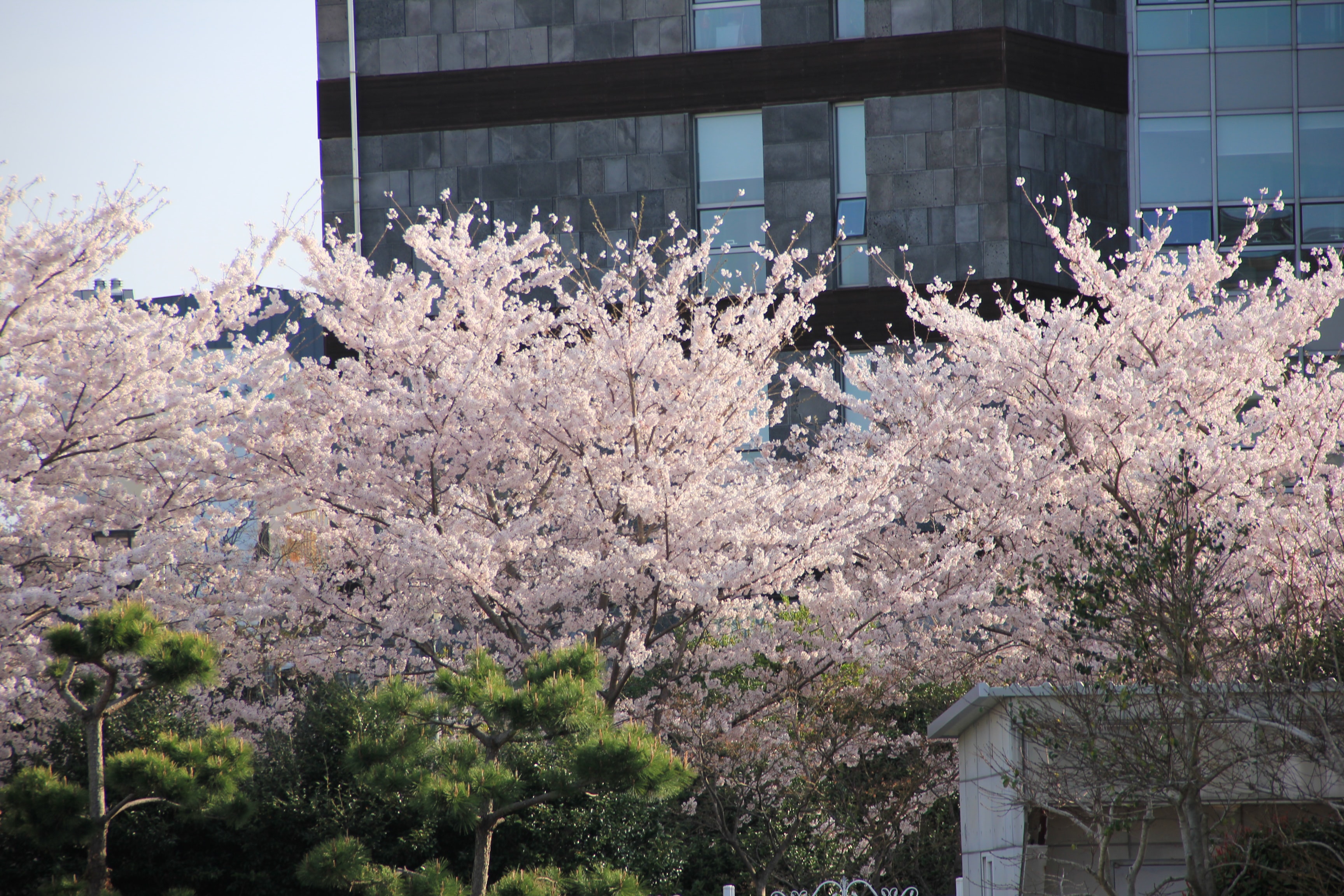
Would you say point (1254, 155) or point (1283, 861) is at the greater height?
point (1254, 155)

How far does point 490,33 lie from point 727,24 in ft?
13.0

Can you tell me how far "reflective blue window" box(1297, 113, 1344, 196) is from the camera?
73.1 ft

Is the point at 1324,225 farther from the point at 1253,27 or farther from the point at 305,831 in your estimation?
the point at 305,831

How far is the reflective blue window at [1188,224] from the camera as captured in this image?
22234mm

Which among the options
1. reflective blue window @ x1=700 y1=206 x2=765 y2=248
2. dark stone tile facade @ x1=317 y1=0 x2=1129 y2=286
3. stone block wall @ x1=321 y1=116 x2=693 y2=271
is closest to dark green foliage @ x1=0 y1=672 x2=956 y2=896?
dark stone tile facade @ x1=317 y1=0 x2=1129 y2=286

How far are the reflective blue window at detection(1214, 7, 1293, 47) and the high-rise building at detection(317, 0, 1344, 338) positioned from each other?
4 centimetres

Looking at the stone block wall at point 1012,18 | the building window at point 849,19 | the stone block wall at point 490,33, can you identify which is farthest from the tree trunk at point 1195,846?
the stone block wall at point 490,33

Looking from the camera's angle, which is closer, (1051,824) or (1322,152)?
(1051,824)

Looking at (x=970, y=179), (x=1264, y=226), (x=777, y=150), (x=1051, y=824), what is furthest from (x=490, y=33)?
(x=1051, y=824)

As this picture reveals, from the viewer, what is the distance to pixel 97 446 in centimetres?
1341

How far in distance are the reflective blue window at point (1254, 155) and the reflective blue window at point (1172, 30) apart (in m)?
1.38

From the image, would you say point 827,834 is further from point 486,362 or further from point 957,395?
point 486,362

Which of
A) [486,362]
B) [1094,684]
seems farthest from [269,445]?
[1094,684]

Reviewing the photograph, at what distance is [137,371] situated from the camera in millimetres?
13445
